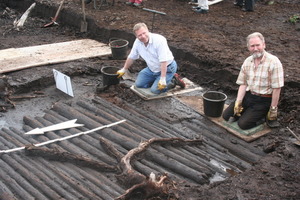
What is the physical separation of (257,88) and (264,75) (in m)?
0.28

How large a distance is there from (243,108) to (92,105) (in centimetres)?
273

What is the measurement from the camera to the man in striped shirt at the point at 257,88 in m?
6.08

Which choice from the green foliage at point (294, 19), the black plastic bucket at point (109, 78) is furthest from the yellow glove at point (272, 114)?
the green foliage at point (294, 19)

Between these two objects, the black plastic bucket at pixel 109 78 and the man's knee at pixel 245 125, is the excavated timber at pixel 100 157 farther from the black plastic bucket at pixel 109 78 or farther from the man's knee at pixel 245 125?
the black plastic bucket at pixel 109 78

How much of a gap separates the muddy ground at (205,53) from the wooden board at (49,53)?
0.25 metres

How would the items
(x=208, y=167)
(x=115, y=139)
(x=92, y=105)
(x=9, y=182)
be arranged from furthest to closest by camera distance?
(x=92, y=105) < (x=115, y=139) < (x=208, y=167) < (x=9, y=182)

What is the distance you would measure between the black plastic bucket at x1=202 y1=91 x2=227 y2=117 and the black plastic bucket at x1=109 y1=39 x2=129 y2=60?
3155mm

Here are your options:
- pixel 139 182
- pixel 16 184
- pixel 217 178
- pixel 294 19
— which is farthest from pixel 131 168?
pixel 294 19

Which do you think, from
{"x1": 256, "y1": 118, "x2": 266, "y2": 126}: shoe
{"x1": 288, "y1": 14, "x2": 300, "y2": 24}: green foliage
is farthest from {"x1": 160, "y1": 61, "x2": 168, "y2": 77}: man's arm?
{"x1": 288, "y1": 14, "x2": 300, "y2": 24}: green foliage

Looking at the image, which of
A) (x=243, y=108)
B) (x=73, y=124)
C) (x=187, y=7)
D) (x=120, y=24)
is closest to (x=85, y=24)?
(x=120, y=24)

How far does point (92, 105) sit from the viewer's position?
23.6 ft

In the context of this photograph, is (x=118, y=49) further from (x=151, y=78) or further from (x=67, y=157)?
(x=67, y=157)

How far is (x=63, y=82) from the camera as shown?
7840mm

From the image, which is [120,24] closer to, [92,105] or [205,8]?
[205,8]
